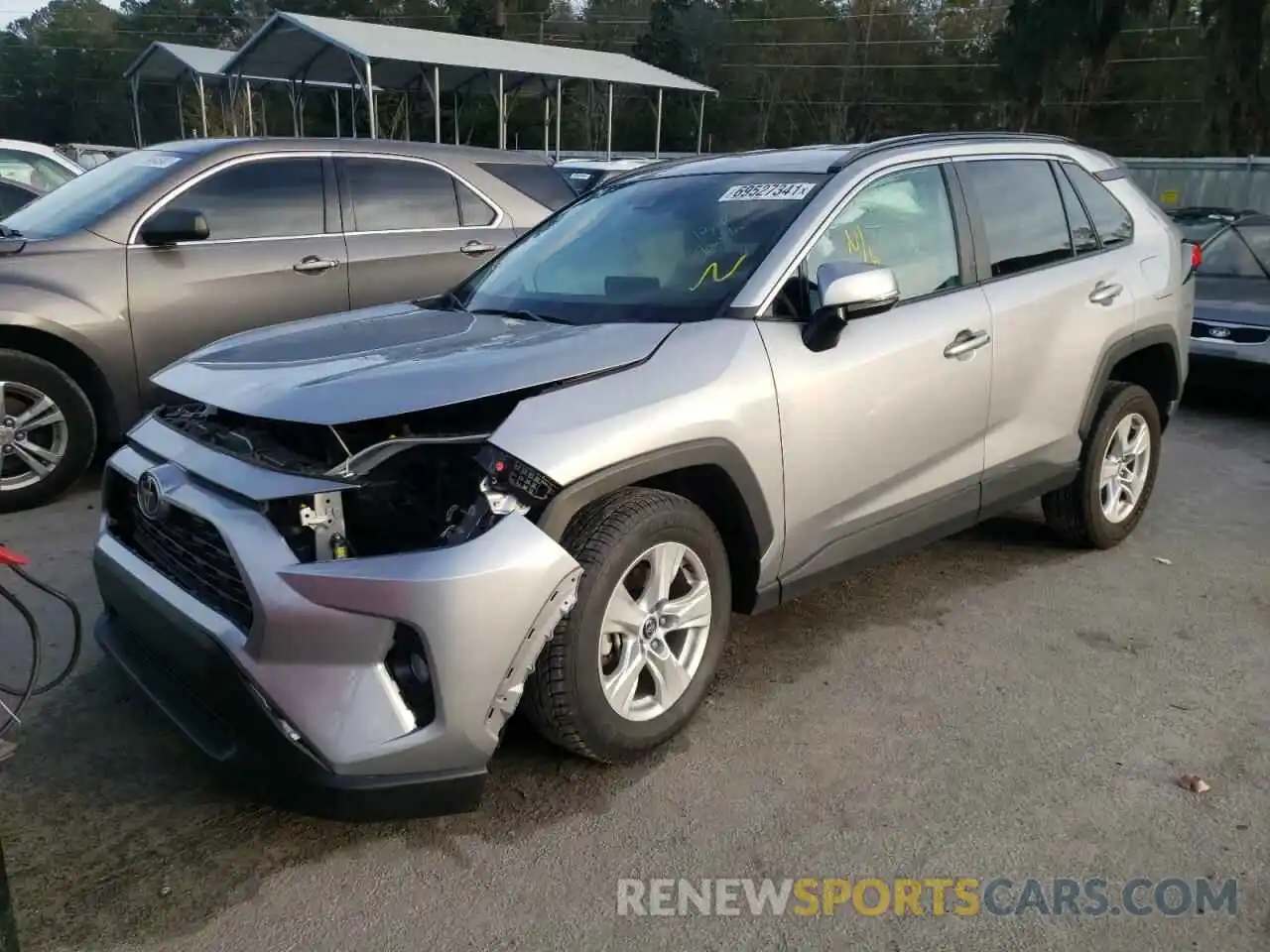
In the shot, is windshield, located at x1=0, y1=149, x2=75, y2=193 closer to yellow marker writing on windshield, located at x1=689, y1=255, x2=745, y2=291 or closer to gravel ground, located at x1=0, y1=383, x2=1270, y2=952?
gravel ground, located at x1=0, y1=383, x2=1270, y2=952

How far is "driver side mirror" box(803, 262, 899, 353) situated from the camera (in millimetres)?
3203

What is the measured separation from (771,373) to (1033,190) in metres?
2.01

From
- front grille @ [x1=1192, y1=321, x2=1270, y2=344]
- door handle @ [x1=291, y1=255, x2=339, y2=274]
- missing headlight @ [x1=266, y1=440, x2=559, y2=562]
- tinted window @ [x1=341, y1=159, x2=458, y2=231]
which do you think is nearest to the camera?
missing headlight @ [x1=266, y1=440, x2=559, y2=562]

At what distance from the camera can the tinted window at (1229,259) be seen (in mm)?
8492

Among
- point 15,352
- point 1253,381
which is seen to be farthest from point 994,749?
point 1253,381

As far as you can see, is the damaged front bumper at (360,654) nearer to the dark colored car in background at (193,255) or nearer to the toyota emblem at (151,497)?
the toyota emblem at (151,497)

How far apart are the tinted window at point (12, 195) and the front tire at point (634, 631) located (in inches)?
311

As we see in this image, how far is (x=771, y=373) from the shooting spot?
3.23 meters

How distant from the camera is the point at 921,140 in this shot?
13.6 feet

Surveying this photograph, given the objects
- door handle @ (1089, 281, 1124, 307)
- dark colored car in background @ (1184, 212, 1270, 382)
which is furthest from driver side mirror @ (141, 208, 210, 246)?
dark colored car in background @ (1184, 212, 1270, 382)

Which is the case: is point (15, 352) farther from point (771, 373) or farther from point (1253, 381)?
point (1253, 381)

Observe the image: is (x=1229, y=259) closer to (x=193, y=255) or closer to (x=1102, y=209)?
(x=1102, y=209)

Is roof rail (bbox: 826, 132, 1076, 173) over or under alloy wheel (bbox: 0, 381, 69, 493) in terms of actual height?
over

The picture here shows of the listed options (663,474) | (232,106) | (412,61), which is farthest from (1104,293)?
(232,106)
